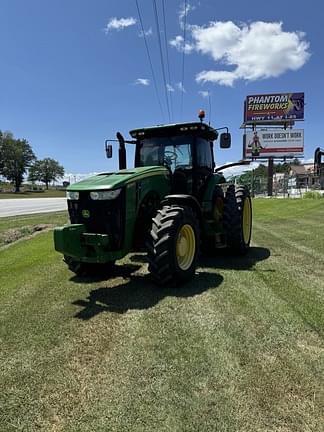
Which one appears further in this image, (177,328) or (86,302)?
(86,302)

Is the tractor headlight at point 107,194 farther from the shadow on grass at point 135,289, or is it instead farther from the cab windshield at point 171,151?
the cab windshield at point 171,151

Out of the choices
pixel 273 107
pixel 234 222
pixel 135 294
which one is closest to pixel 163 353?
pixel 135 294

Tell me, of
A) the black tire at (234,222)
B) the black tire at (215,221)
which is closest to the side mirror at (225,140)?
the black tire at (215,221)

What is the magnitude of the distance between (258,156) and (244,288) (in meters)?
44.2

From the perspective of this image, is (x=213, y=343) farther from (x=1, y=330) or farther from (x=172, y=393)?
(x=1, y=330)

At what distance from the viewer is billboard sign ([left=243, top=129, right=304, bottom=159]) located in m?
47.3

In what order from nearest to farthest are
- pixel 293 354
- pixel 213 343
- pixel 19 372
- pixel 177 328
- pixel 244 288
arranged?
pixel 19 372 < pixel 293 354 < pixel 213 343 < pixel 177 328 < pixel 244 288

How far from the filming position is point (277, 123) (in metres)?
50.2

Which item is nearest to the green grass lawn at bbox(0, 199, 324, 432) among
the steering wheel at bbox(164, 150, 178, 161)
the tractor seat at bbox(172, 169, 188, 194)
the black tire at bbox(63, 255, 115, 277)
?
the black tire at bbox(63, 255, 115, 277)

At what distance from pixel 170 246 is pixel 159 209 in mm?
1163

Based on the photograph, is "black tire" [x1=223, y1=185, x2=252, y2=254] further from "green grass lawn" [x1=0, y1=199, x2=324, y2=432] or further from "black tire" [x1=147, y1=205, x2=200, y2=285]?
"black tire" [x1=147, y1=205, x2=200, y2=285]

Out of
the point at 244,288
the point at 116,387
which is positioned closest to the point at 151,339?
the point at 116,387

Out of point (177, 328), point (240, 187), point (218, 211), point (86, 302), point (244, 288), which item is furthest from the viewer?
point (240, 187)

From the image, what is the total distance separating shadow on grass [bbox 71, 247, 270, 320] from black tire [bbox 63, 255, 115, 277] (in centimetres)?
10
